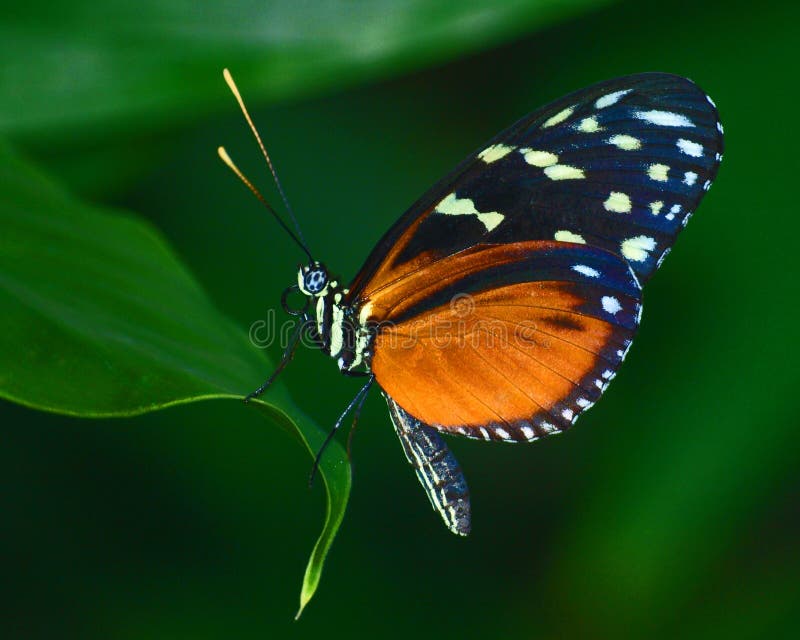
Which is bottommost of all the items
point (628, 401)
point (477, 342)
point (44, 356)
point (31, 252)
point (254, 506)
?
point (628, 401)

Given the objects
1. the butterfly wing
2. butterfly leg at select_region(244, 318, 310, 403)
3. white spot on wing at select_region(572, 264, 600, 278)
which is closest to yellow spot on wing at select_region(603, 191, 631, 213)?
the butterfly wing

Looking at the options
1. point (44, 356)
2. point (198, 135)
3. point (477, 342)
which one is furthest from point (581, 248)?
point (198, 135)

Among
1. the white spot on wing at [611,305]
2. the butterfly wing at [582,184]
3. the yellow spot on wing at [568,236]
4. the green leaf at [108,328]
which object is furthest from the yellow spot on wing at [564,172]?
the green leaf at [108,328]

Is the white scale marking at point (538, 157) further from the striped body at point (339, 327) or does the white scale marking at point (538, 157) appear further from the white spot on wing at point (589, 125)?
the striped body at point (339, 327)

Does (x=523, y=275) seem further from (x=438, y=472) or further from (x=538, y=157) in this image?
(x=438, y=472)

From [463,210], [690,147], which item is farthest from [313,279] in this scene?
[690,147]

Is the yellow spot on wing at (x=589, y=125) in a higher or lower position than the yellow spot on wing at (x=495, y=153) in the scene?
lower

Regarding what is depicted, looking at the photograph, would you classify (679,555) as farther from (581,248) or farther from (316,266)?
(316,266)
